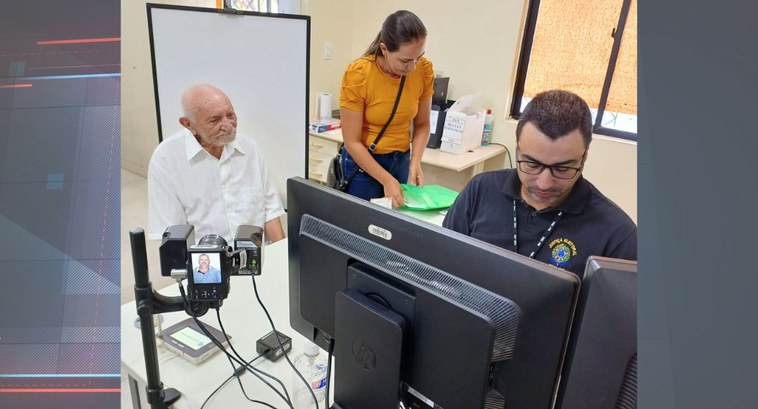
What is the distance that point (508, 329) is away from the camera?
2.02 feet

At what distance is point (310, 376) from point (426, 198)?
3.80 ft

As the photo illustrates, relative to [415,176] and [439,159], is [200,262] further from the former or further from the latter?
[439,159]

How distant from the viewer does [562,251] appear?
1204 millimetres

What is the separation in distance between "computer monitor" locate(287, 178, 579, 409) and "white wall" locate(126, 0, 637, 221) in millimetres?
2554

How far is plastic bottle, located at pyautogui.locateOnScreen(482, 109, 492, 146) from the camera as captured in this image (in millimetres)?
3268

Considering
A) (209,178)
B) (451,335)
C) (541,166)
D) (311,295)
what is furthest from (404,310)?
(209,178)

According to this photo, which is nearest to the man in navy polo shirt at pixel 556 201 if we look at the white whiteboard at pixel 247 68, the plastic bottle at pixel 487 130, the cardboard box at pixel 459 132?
the white whiteboard at pixel 247 68

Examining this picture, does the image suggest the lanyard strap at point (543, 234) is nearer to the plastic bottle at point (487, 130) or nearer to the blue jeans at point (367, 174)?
the blue jeans at point (367, 174)

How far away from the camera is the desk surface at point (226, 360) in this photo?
999 mm

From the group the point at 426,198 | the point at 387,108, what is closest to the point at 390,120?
the point at 387,108

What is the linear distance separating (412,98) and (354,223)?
4.93 ft

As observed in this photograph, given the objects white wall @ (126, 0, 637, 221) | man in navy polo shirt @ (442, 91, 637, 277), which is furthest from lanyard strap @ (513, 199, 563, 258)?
white wall @ (126, 0, 637, 221)

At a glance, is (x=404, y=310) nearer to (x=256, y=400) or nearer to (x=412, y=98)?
(x=256, y=400)

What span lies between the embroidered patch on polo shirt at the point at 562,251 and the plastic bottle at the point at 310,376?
66cm
